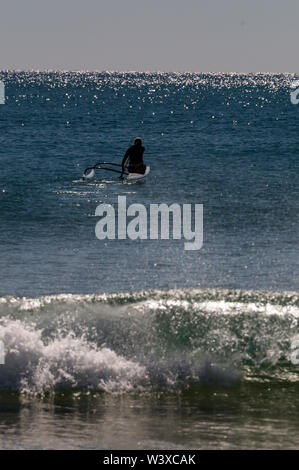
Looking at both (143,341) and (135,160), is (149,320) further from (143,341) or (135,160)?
(135,160)

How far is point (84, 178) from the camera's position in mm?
37438

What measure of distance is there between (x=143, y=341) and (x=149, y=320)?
2.41 ft

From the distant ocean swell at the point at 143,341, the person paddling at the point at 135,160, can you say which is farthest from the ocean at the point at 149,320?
the person paddling at the point at 135,160

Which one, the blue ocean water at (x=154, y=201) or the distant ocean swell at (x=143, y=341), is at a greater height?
the blue ocean water at (x=154, y=201)

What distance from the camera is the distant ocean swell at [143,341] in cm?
1110

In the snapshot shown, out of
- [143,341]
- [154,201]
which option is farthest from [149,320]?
[154,201]

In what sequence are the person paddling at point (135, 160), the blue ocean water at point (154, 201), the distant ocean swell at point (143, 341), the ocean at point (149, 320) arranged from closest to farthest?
the ocean at point (149, 320) < the distant ocean swell at point (143, 341) < the blue ocean water at point (154, 201) < the person paddling at point (135, 160)

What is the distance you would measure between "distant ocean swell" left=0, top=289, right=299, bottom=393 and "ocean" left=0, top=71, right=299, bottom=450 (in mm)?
23

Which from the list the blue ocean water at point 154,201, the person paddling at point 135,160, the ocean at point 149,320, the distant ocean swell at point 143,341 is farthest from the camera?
the person paddling at point 135,160

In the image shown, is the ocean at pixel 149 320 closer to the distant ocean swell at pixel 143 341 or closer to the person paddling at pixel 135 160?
the distant ocean swell at pixel 143 341

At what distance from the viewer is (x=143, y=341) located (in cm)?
1212

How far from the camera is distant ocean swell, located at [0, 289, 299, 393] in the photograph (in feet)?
36.4

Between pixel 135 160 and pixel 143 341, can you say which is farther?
pixel 135 160

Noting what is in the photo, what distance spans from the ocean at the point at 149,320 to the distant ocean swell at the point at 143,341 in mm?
23
